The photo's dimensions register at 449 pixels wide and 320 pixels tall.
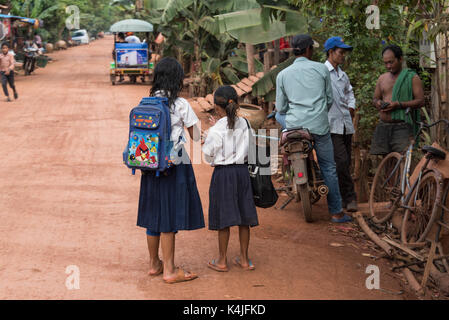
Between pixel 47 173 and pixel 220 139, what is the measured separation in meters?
4.90

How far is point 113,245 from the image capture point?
5738 millimetres

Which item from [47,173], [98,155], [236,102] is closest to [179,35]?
[98,155]

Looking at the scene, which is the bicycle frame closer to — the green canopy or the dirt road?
the dirt road

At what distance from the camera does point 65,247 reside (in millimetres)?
5648

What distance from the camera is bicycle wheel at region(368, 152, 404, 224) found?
6191mm

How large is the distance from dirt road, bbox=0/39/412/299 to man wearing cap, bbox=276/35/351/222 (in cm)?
80

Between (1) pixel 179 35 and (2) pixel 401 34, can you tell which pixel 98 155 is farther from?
(1) pixel 179 35

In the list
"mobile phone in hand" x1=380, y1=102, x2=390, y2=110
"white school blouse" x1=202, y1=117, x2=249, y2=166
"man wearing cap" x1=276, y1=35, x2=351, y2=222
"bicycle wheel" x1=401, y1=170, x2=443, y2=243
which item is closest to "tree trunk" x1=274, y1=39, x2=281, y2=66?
"man wearing cap" x1=276, y1=35, x2=351, y2=222

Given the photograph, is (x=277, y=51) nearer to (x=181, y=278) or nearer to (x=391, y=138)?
(x=391, y=138)

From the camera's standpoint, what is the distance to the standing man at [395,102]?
6250mm

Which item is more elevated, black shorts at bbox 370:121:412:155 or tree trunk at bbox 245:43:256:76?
tree trunk at bbox 245:43:256:76

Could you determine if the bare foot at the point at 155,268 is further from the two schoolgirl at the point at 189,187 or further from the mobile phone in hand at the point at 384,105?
the mobile phone in hand at the point at 384,105

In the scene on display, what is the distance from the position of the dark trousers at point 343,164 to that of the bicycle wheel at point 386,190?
0.90ft

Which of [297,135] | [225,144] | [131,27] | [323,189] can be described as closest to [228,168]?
[225,144]
